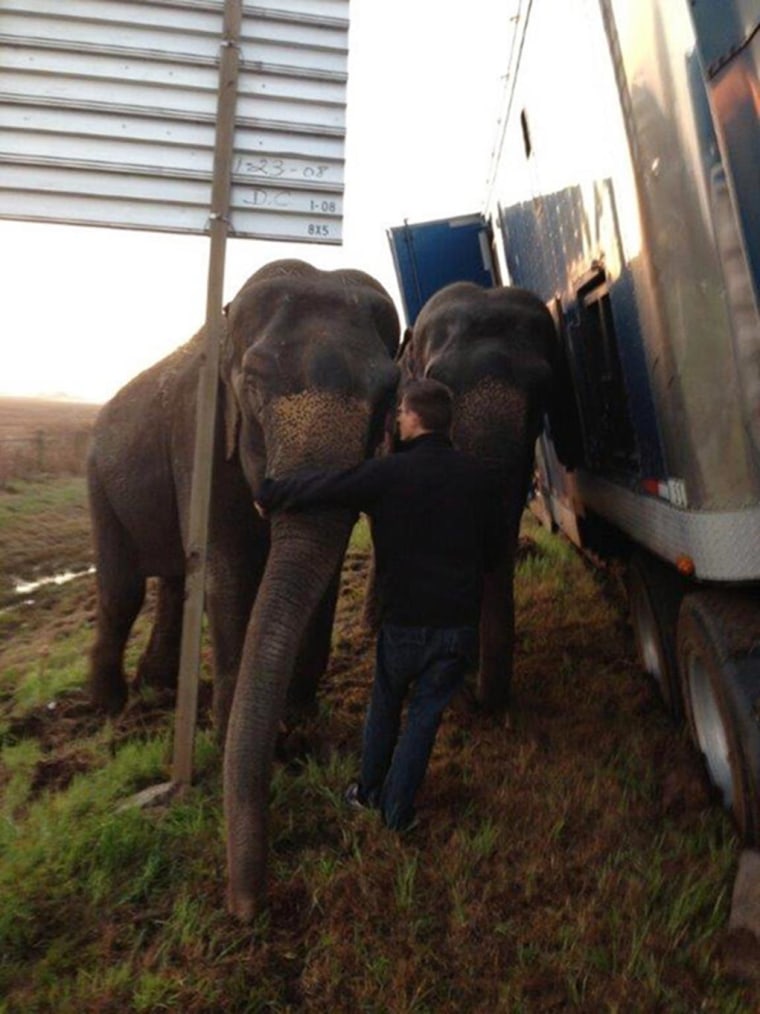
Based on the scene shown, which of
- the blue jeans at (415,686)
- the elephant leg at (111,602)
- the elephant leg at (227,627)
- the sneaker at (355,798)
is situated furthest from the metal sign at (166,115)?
the elephant leg at (111,602)

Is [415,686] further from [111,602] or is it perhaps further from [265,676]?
[111,602]

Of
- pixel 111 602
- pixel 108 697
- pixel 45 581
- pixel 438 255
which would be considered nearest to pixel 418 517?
pixel 111 602

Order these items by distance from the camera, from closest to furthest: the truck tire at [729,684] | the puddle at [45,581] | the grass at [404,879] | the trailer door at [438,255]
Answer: the grass at [404,879], the truck tire at [729,684], the trailer door at [438,255], the puddle at [45,581]

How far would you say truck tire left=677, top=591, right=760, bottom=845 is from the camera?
3.31 metres

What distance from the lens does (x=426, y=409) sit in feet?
12.5

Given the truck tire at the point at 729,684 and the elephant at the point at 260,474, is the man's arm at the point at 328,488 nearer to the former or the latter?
the elephant at the point at 260,474

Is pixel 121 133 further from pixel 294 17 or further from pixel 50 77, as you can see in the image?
pixel 294 17

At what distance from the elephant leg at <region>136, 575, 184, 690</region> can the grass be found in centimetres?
125

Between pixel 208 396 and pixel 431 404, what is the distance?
3.72 feet

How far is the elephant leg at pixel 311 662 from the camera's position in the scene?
5.21m

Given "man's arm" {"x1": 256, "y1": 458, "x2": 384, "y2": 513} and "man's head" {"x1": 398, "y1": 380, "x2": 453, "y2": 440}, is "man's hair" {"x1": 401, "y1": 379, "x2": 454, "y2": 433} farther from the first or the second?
"man's arm" {"x1": 256, "y1": 458, "x2": 384, "y2": 513}

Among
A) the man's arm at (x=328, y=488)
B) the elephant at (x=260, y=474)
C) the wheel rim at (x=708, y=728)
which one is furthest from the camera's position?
the wheel rim at (x=708, y=728)

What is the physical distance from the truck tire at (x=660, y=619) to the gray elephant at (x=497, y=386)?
83 centimetres

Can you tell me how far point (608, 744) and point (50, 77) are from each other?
426cm
